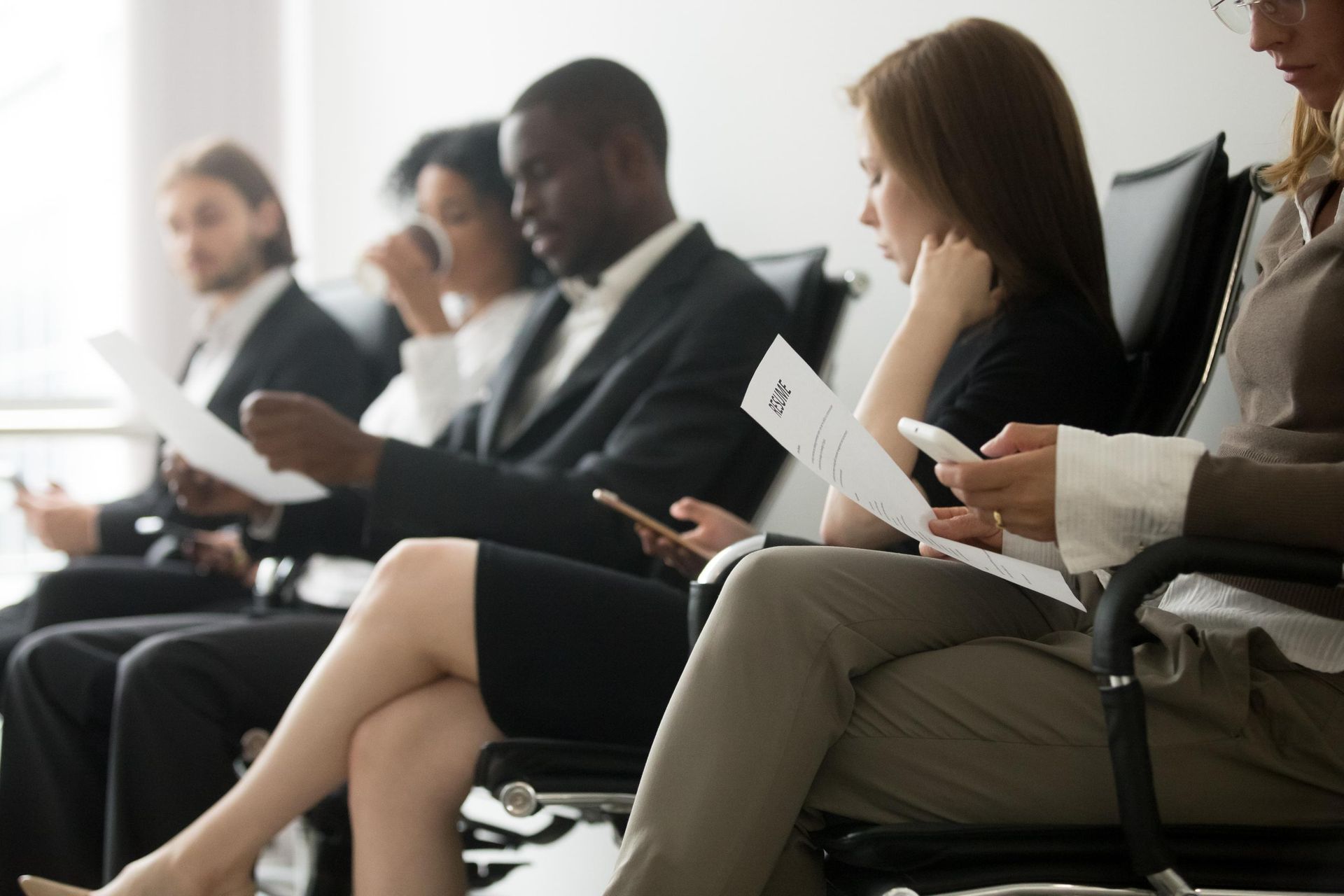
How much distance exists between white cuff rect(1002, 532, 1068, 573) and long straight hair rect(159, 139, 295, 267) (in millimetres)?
2045

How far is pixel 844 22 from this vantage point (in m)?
2.35

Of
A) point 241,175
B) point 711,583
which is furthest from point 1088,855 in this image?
point 241,175

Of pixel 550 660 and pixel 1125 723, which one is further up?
pixel 1125 723

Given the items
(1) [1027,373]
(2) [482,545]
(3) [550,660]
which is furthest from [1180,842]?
(2) [482,545]

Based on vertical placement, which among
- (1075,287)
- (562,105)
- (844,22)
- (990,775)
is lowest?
(990,775)

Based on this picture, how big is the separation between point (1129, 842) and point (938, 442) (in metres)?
0.30

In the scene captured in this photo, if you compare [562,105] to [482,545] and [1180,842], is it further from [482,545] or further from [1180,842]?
[1180,842]

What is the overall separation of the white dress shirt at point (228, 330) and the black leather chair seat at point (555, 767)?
4.93ft

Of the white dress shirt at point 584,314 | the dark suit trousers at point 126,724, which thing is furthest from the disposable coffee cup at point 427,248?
the dark suit trousers at point 126,724

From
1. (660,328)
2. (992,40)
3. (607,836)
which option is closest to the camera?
(992,40)

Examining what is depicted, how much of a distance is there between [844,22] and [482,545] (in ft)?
4.35

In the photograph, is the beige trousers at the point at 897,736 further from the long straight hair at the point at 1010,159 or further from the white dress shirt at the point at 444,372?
the white dress shirt at the point at 444,372

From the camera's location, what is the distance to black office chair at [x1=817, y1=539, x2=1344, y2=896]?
36.0 inches

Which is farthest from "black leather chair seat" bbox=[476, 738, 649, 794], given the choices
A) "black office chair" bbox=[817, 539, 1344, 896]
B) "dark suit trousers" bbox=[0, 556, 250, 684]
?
"dark suit trousers" bbox=[0, 556, 250, 684]
